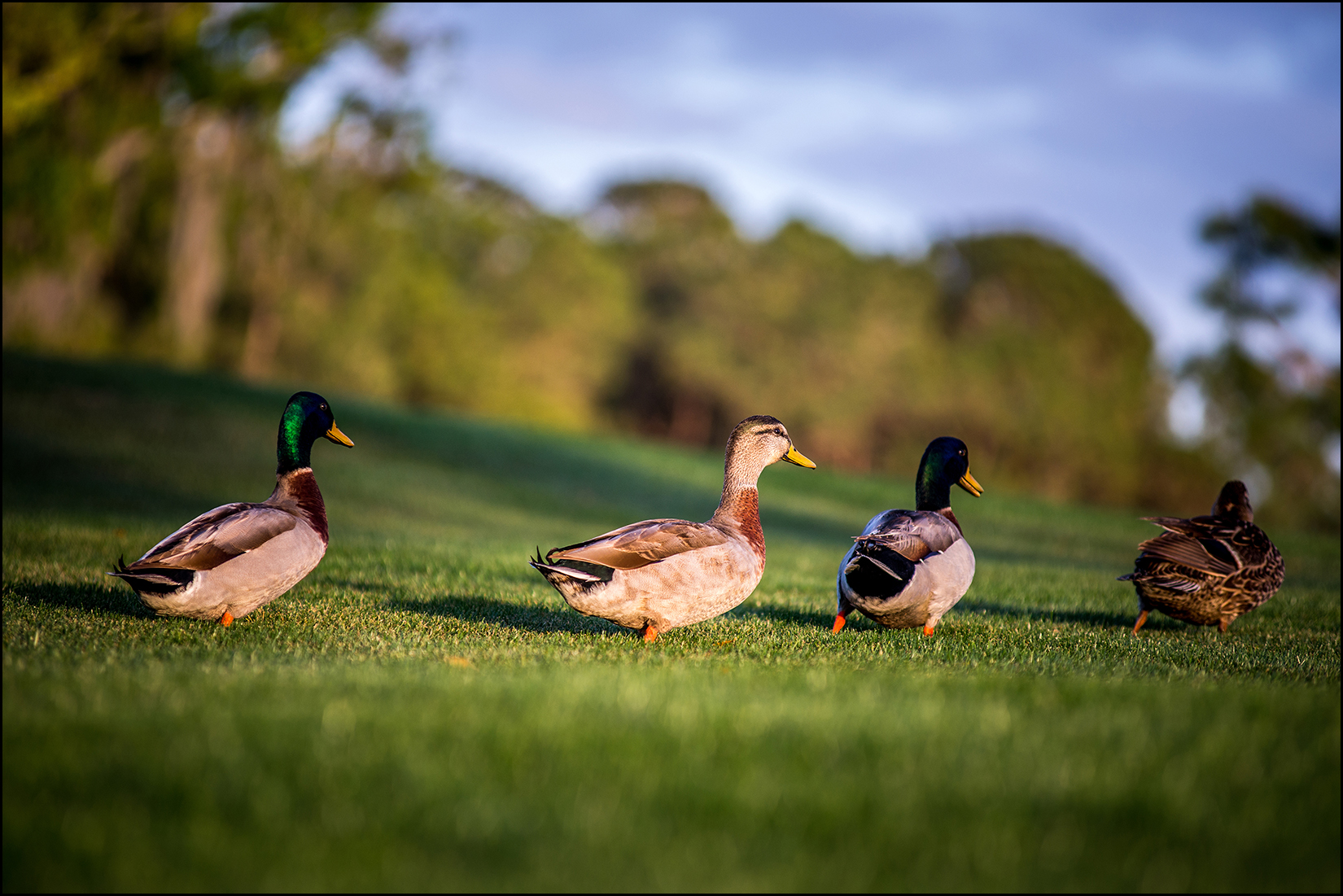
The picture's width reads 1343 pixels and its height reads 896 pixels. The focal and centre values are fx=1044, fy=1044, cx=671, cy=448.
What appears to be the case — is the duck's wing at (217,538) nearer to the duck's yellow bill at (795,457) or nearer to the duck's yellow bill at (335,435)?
the duck's yellow bill at (335,435)

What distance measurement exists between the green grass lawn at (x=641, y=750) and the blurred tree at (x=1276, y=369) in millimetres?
25626

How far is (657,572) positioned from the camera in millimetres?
6039

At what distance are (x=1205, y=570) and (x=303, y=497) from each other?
625 cm

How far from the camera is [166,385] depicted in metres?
23.2

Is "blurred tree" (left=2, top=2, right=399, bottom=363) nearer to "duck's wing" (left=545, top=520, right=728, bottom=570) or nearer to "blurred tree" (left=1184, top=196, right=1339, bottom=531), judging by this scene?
"duck's wing" (left=545, top=520, right=728, bottom=570)

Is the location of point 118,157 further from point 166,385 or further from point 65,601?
point 65,601

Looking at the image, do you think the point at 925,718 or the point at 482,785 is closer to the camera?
the point at 482,785

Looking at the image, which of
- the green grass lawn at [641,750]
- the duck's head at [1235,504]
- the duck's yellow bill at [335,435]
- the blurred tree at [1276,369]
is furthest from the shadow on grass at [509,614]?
the blurred tree at [1276,369]

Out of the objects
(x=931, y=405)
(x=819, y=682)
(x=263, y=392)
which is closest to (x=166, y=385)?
(x=263, y=392)

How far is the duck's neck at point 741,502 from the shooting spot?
6770 millimetres

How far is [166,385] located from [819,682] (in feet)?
71.6

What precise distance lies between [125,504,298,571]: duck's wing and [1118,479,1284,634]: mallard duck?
19.4 ft

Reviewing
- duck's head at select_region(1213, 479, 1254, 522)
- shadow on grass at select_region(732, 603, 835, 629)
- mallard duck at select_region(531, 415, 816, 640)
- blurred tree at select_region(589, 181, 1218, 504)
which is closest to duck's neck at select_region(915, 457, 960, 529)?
shadow on grass at select_region(732, 603, 835, 629)

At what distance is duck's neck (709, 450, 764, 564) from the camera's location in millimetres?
6770
